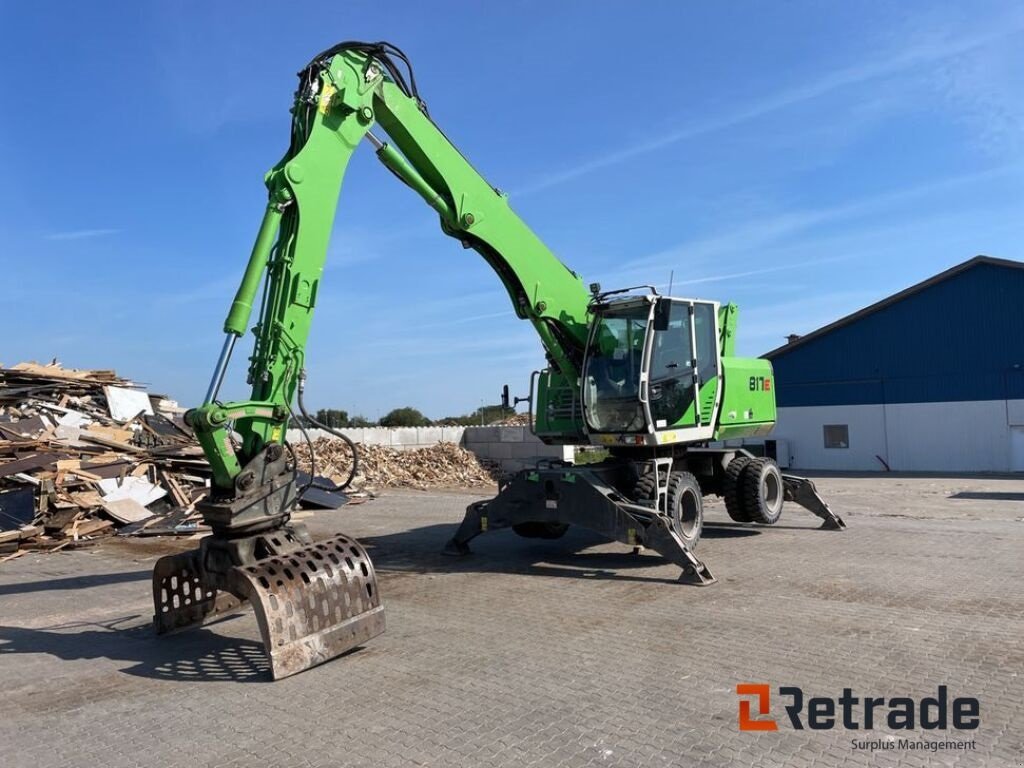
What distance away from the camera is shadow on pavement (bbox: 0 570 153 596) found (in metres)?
9.23

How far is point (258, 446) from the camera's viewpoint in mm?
6273

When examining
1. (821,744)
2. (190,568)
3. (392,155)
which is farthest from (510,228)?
(821,744)

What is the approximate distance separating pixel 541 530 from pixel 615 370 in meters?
2.43

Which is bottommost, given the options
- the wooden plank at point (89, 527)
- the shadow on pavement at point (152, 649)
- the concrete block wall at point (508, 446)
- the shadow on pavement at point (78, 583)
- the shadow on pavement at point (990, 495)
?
the shadow on pavement at point (152, 649)

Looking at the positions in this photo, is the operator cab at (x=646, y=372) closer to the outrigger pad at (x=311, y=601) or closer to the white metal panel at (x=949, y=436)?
the outrigger pad at (x=311, y=601)

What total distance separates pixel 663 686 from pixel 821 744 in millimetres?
1143

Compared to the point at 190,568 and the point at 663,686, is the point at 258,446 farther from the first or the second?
the point at 663,686

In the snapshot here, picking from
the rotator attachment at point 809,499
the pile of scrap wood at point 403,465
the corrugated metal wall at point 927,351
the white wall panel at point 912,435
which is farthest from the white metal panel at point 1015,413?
the rotator attachment at point 809,499

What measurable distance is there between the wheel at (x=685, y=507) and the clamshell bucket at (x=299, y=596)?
428cm

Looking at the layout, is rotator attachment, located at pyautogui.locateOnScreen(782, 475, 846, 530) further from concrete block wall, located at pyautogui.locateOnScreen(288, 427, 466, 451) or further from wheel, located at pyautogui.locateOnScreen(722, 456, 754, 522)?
concrete block wall, located at pyautogui.locateOnScreen(288, 427, 466, 451)

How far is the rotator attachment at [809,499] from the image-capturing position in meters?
12.1

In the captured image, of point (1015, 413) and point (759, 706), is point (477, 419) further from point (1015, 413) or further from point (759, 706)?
point (759, 706)

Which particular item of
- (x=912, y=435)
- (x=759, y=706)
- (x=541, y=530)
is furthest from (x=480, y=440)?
(x=759, y=706)

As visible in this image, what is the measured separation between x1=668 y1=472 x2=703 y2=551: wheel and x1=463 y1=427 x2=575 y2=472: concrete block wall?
14.0m
